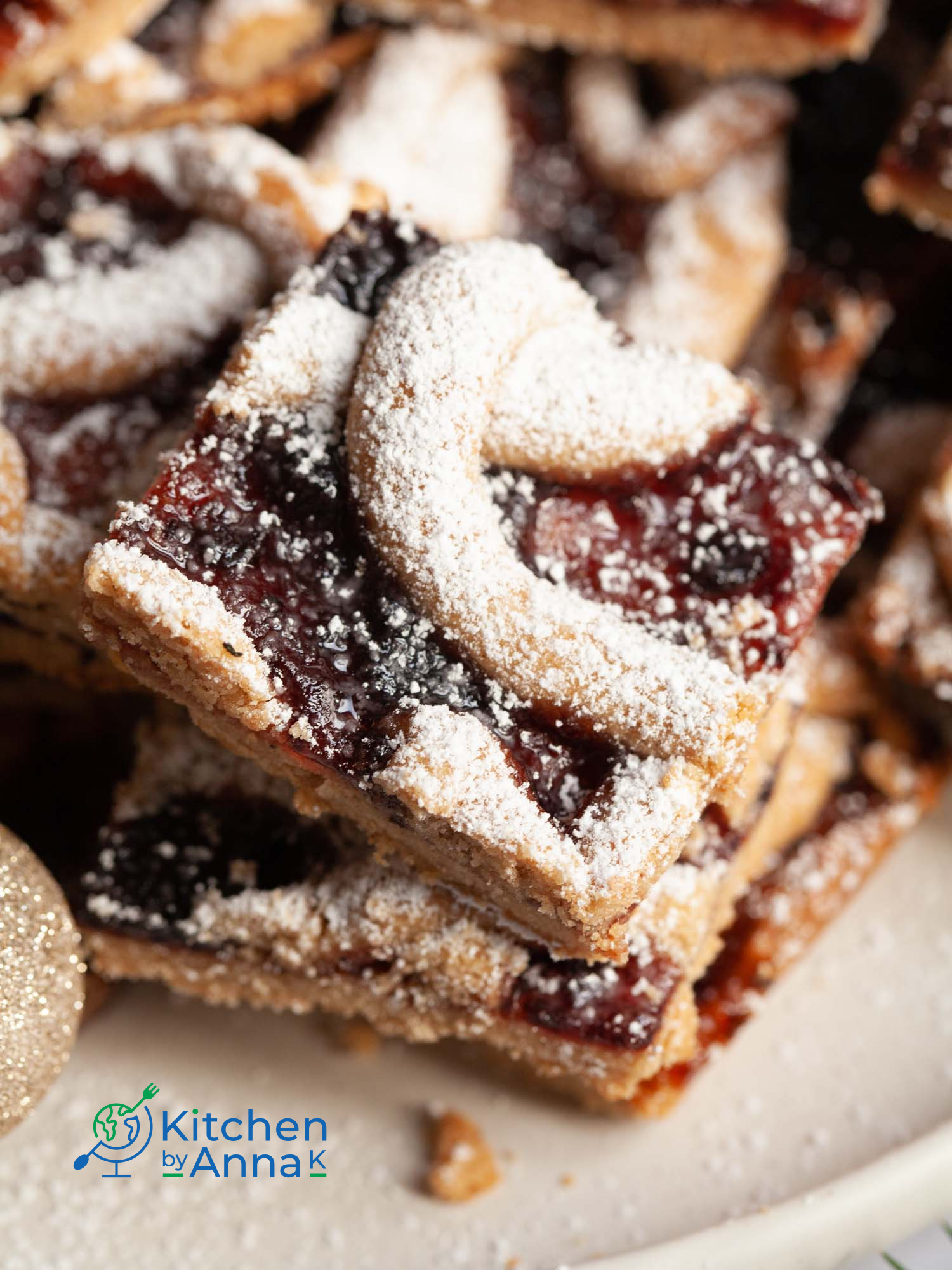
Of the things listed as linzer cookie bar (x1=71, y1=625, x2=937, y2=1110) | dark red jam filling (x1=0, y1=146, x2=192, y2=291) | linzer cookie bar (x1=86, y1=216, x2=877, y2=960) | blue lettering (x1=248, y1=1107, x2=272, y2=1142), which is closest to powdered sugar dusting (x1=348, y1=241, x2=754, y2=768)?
linzer cookie bar (x1=86, y1=216, x2=877, y2=960)

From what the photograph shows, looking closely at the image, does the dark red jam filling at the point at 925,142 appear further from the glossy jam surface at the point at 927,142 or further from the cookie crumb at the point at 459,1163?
the cookie crumb at the point at 459,1163

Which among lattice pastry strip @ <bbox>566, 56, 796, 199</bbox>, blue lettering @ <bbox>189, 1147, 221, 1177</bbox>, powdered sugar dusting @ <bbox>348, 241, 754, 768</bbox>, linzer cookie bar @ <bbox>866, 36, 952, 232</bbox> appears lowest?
blue lettering @ <bbox>189, 1147, 221, 1177</bbox>

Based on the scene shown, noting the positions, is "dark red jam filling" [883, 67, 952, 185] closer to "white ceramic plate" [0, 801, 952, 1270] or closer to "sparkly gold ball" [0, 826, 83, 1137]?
"white ceramic plate" [0, 801, 952, 1270]

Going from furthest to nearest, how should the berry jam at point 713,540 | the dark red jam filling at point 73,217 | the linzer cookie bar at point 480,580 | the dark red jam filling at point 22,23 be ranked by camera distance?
the dark red jam filling at point 22,23 → the dark red jam filling at point 73,217 → the berry jam at point 713,540 → the linzer cookie bar at point 480,580

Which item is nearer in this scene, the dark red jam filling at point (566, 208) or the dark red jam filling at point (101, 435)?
the dark red jam filling at point (101, 435)

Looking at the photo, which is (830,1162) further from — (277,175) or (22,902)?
(277,175)

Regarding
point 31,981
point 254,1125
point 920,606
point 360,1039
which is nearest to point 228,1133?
point 254,1125

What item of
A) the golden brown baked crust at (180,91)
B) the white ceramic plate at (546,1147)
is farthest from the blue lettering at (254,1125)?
the golden brown baked crust at (180,91)

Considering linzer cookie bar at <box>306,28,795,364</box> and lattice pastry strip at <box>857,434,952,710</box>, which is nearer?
lattice pastry strip at <box>857,434,952,710</box>
